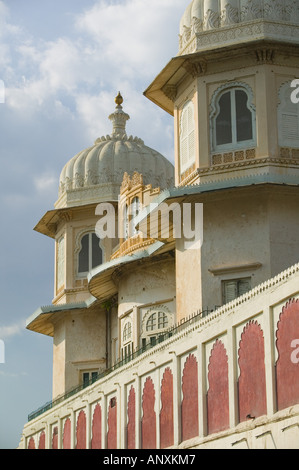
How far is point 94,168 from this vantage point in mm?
48906

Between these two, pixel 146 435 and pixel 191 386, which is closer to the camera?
pixel 191 386

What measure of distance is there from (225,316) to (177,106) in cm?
1102

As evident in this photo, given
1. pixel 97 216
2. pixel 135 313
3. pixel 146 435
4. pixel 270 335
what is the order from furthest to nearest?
pixel 97 216 < pixel 135 313 < pixel 146 435 < pixel 270 335

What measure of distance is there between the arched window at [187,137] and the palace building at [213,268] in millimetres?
63

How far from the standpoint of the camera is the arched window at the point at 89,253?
A: 1889 inches

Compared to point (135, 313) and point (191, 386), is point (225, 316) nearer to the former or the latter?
point (191, 386)

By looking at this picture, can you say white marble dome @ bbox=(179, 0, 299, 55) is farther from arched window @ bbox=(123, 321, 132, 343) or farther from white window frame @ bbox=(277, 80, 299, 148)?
arched window @ bbox=(123, 321, 132, 343)

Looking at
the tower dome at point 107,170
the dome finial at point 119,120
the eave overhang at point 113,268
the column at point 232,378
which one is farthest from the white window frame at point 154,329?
the dome finial at point 119,120

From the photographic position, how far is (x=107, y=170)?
4872 cm

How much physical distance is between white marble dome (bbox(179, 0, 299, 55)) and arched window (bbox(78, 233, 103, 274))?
539 inches

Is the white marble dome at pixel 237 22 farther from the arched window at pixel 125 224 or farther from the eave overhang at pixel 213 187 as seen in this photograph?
the arched window at pixel 125 224

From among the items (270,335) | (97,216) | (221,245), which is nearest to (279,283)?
(270,335)

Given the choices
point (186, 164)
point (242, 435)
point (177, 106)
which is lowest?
point (242, 435)

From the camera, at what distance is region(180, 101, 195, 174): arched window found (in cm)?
3575
